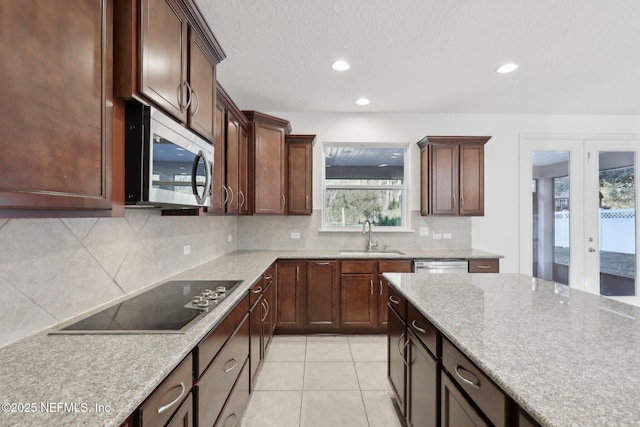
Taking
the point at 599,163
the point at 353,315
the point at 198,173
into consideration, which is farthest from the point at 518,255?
the point at 198,173

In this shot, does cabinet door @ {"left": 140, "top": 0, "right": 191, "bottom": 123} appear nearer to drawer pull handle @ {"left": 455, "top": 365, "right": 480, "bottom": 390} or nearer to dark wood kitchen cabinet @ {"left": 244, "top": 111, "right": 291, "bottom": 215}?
drawer pull handle @ {"left": 455, "top": 365, "right": 480, "bottom": 390}

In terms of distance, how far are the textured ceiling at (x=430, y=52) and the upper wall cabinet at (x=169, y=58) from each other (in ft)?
1.63

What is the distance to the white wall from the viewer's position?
4027mm

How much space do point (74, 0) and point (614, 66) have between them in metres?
3.94

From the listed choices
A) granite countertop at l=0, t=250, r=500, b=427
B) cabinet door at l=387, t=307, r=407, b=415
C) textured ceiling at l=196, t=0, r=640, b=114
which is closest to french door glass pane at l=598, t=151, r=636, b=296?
textured ceiling at l=196, t=0, r=640, b=114

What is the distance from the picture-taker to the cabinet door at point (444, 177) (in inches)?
147

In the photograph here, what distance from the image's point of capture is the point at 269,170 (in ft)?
11.5

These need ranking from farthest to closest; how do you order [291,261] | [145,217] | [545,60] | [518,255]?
[518,255]
[291,261]
[545,60]
[145,217]

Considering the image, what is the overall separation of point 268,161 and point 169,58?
211 cm

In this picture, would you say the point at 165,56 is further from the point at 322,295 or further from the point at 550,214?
the point at 550,214

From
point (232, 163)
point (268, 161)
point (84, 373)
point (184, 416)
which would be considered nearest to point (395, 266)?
point (268, 161)

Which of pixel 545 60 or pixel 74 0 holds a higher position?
pixel 545 60

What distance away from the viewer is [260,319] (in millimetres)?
2439

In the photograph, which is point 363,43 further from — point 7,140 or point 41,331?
point 41,331
